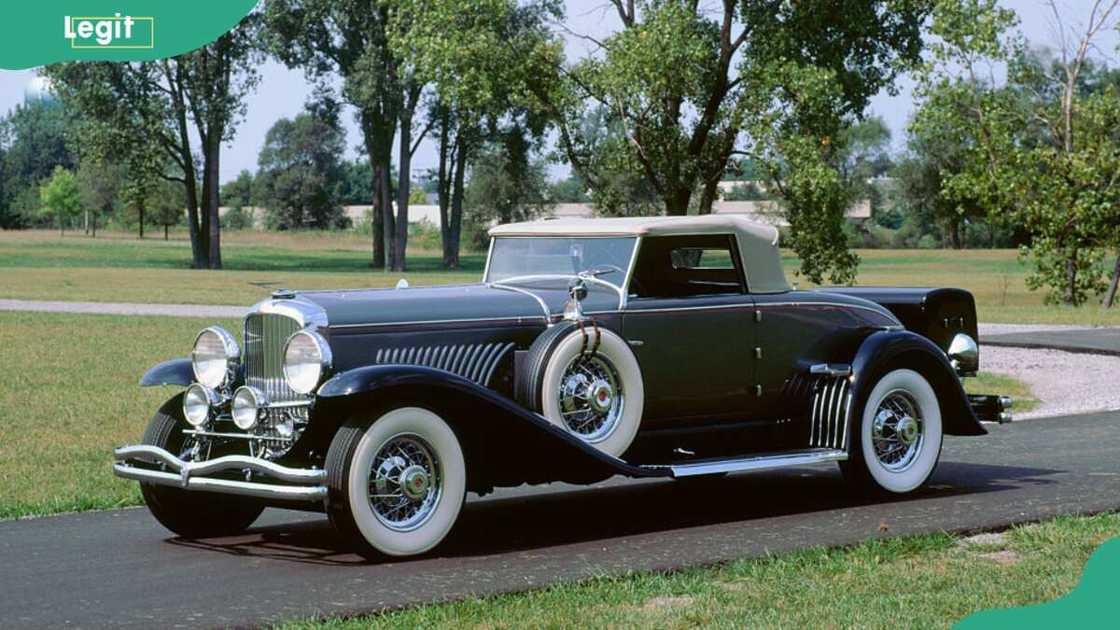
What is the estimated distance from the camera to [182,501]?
7.73 m

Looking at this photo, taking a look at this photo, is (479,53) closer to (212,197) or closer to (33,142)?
(212,197)

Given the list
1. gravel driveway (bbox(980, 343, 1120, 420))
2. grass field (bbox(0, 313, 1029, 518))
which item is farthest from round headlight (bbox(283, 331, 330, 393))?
gravel driveway (bbox(980, 343, 1120, 420))

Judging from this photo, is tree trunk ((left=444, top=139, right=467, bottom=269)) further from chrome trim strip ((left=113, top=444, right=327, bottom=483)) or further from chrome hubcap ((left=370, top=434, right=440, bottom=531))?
chrome hubcap ((left=370, top=434, right=440, bottom=531))

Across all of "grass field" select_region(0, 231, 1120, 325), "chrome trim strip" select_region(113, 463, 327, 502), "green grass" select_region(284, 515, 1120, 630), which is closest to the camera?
"green grass" select_region(284, 515, 1120, 630)

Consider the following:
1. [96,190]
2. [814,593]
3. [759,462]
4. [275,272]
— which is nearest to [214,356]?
[759,462]

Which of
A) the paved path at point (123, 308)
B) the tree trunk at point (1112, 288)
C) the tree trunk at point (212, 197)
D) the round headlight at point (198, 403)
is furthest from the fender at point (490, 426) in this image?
the tree trunk at point (212, 197)

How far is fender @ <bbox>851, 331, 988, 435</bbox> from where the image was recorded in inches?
340

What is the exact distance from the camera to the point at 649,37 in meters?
27.3

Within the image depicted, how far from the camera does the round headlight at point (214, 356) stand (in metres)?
7.64

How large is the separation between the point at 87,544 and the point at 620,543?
2.66 m

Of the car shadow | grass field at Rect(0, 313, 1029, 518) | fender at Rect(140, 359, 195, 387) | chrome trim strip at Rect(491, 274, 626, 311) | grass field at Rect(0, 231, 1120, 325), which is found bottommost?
grass field at Rect(0, 231, 1120, 325)

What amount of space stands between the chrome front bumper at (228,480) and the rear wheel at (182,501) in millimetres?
190

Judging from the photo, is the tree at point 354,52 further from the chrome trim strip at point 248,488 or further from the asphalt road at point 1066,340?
the chrome trim strip at point 248,488

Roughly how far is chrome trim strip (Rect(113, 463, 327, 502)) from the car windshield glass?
213 centimetres
